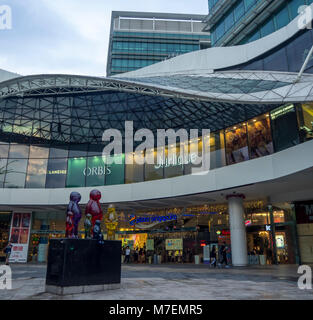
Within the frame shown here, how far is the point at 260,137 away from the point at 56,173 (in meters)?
23.6

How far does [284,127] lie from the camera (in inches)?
930

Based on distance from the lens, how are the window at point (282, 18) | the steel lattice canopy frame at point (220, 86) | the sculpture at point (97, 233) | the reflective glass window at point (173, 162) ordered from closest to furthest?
the sculpture at point (97, 233) < the steel lattice canopy frame at point (220, 86) < the window at point (282, 18) < the reflective glass window at point (173, 162)

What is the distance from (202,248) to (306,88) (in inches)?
824

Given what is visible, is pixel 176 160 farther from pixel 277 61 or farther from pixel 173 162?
pixel 277 61

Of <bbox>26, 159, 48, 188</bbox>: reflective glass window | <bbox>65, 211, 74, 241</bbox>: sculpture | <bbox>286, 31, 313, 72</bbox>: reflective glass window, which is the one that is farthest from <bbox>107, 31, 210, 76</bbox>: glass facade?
<bbox>65, 211, 74, 241</bbox>: sculpture

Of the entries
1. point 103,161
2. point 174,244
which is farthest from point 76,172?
point 174,244

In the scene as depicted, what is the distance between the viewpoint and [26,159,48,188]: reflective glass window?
36.7m

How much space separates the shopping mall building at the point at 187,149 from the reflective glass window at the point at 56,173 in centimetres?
12

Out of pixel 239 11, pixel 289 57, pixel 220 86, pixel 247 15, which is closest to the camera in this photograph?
pixel 220 86

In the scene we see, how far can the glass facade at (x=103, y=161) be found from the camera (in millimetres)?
28328

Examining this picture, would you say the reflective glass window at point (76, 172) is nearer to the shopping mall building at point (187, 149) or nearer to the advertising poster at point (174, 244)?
the shopping mall building at point (187, 149)

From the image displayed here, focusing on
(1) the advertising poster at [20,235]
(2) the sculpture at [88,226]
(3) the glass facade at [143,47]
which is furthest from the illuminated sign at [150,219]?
(3) the glass facade at [143,47]

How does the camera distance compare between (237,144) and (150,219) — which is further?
(150,219)
